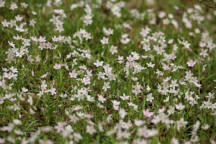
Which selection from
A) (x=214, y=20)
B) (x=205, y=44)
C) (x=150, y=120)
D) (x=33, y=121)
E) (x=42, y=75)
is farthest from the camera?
(x=214, y=20)

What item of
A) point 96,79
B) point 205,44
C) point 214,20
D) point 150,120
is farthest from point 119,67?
point 214,20

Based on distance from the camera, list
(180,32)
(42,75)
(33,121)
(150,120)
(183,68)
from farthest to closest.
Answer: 1. (180,32)
2. (183,68)
3. (42,75)
4. (150,120)
5. (33,121)

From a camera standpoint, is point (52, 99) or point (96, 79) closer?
point (52, 99)

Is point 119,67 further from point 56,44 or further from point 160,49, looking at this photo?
point 56,44

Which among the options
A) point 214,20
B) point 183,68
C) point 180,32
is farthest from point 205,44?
point 214,20

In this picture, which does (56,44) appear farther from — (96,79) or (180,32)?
(180,32)

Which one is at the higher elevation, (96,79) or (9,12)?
(9,12)

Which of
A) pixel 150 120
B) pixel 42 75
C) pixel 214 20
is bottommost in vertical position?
pixel 150 120
